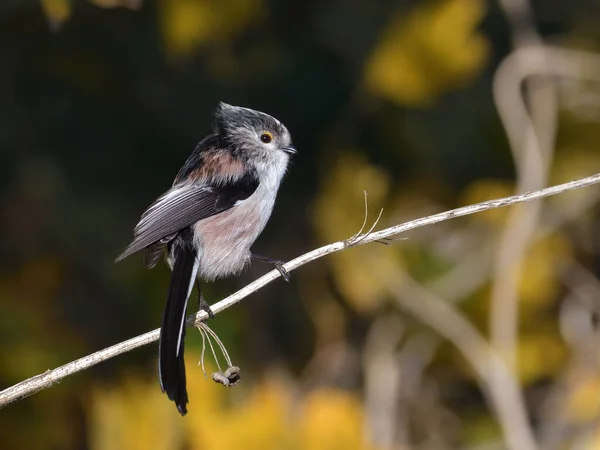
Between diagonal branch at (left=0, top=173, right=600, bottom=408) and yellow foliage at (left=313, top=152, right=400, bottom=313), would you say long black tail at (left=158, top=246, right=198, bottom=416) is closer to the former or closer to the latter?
diagonal branch at (left=0, top=173, right=600, bottom=408)

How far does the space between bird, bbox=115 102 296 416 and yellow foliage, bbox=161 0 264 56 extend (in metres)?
0.81

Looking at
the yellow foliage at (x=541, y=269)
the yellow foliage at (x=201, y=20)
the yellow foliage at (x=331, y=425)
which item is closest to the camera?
the yellow foliage at (x=331, y=425)

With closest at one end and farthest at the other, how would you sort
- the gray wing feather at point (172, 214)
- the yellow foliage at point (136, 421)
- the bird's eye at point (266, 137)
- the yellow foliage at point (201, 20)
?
1. the gray wing feather at point (172, 214)
2. the bird's eye at point (266, 137)
3. the yellow foliage at point (136, 421)
4. the yellow foliage at point (201, 20)

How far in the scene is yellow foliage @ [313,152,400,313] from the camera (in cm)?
351

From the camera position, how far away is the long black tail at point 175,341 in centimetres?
170

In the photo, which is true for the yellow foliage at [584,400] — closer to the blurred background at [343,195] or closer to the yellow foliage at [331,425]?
the blurred background at [343,195]

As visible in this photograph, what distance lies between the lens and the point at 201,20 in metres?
3.42

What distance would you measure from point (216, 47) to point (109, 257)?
0.95 metres

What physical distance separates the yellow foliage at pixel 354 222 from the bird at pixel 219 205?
0.85m

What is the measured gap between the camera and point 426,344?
12.0 feet

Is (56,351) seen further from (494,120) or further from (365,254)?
(494,120)

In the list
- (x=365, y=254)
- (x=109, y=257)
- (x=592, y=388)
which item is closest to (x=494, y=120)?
(x=365, y=254)

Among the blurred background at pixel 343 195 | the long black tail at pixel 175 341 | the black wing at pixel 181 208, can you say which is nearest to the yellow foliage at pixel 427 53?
the blurred background at pixel 343 195

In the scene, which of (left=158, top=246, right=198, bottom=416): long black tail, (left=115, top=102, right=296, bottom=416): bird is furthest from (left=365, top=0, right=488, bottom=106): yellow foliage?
(left=158, top=246, right=198, bottom=416): long black tail
